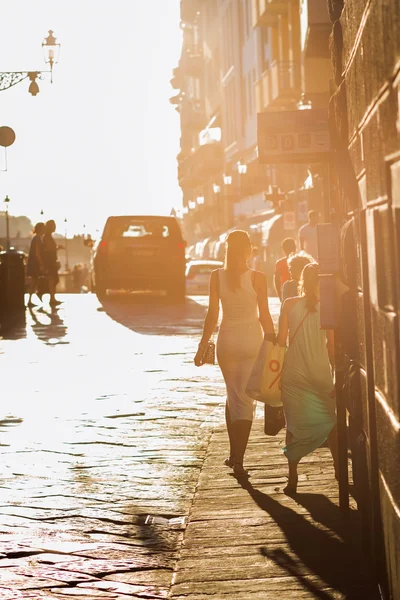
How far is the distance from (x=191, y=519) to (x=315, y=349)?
4.35 feet

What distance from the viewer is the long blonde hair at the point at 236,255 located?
8.12 metres

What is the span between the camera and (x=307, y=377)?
23.3 feet

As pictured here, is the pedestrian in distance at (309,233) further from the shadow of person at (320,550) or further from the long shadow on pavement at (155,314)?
the shadow of person at (320,550)

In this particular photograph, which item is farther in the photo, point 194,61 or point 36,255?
point 194,61

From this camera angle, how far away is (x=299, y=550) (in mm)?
5531

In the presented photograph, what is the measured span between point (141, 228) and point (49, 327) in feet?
22.4

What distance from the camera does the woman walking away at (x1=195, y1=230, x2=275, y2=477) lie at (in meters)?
7.97

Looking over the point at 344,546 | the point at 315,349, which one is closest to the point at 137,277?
the point at 315,349

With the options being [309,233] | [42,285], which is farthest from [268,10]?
[309,233]

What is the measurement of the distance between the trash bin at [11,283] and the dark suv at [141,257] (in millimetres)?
2515

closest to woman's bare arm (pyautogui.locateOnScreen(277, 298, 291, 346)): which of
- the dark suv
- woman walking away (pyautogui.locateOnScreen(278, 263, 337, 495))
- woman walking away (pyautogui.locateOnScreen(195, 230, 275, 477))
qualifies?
woman walking away (pyautogui.locateOnScreen(278, 263, 337, 495))

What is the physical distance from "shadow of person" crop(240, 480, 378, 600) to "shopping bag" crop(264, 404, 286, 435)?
79cm

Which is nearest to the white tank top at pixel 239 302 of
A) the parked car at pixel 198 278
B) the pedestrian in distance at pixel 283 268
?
the pedestrian in distance at pixel 283 268

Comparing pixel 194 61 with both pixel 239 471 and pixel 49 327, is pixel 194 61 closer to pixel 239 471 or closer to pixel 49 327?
pixel 49 327
